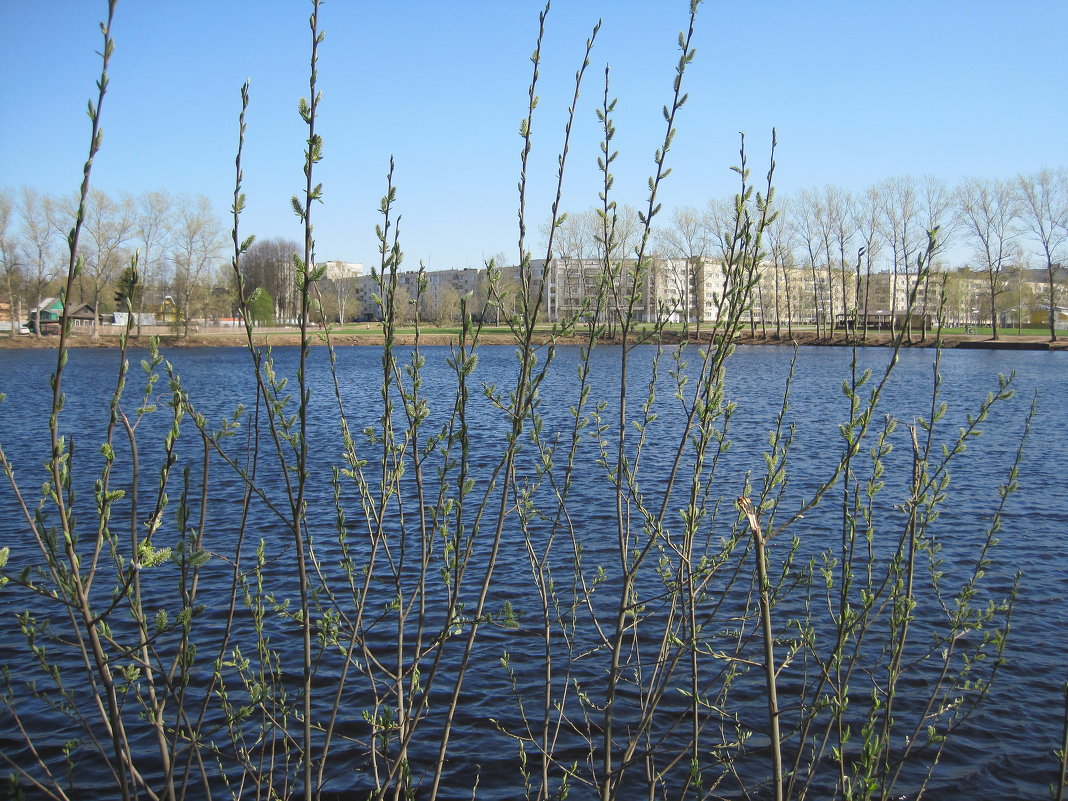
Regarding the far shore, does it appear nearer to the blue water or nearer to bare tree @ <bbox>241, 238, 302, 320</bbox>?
bare tree @ <bbox>241, 238, 302, 320</bbox>

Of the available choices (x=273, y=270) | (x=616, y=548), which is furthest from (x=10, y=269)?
(x=616, y=548)

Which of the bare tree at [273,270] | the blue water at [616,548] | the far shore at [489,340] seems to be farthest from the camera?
the bare tree at [273,270]

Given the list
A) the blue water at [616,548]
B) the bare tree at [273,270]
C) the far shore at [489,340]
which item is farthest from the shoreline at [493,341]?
the blue water at [616,548]

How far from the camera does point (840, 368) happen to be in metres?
41.9

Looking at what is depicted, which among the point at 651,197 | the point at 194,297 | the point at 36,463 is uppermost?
the point at 194,297

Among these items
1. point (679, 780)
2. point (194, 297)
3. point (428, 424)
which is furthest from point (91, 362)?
point (679, 780)

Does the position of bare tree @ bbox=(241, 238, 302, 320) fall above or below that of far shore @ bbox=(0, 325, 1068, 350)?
above

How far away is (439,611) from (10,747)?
3.70 m

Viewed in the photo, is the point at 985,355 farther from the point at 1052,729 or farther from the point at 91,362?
the point at 91,362

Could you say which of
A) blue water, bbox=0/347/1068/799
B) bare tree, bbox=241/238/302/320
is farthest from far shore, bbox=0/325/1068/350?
blue water, bbox=0/347/1068/799

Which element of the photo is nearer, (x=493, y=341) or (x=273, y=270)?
(x=493, y=341)

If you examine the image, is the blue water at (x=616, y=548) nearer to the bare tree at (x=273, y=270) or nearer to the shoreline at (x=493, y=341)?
the shoreline at (x=493, y=341)

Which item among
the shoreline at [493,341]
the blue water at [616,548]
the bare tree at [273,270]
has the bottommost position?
the blue water at [616,548]

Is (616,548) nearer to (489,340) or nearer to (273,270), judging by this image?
(489,340)
